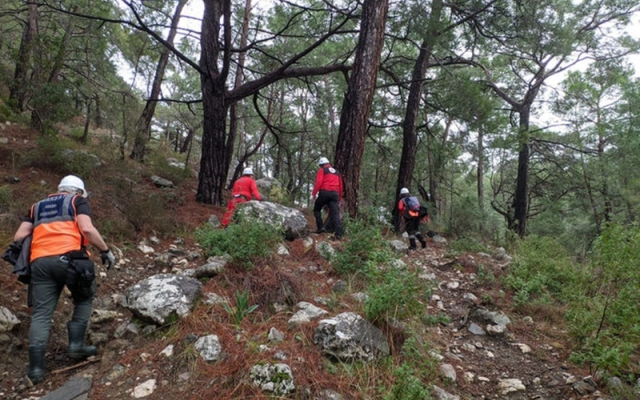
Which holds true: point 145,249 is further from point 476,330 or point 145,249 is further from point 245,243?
point 476,330

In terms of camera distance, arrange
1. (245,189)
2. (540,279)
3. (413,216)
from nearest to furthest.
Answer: (540,279)
(245,189)
(413,216)

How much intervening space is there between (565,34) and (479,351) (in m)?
8.06

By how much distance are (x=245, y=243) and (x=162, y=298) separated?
3.48ft

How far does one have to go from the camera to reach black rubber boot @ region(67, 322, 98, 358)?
2.87 metres

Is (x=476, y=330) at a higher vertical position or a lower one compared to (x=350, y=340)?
lower

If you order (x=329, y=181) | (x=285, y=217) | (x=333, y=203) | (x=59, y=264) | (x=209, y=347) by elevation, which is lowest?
(x=209, y=347)

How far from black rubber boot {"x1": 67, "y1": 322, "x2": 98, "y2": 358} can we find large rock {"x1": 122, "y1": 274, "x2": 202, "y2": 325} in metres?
0.39

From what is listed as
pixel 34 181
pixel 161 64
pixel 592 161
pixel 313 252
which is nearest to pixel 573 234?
pixel 592 161

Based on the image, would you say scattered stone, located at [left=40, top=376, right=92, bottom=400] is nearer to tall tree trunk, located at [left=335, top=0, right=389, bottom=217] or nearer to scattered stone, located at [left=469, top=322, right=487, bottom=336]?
scattered stone, located at [left=469, top=322, right=487, bottom=336]

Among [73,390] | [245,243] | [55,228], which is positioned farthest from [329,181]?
[73,390]

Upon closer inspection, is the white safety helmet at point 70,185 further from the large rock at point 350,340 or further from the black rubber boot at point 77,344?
the large rock at point 350,340

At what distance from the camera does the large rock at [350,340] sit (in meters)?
2.54

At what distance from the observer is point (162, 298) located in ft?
10.2

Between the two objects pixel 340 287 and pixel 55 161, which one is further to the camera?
pixel 55 161
